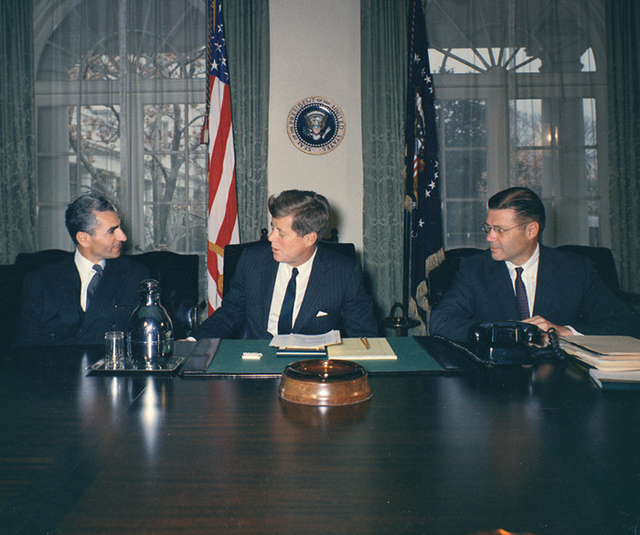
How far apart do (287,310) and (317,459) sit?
137 centimetres

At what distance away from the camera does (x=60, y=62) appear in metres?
4.08

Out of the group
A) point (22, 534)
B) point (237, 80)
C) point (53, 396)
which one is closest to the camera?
point (22, 534)

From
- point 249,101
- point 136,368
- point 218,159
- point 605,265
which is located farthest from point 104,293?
point 605,265

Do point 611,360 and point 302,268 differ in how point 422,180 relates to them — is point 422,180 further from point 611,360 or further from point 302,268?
point 611,360

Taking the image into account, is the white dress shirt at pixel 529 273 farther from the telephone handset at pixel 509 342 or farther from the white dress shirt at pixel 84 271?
the white dress shirt at pixel 84 271

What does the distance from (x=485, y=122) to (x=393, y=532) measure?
13.2 feet

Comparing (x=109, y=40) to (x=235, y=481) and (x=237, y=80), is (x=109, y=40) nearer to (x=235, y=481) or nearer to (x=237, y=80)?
(x=237, y=80)

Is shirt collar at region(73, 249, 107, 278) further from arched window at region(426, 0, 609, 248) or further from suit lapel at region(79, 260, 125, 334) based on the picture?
arched window at region(426, 0, 609, 248)

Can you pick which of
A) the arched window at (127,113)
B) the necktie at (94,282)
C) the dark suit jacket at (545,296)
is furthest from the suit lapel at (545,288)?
the arched window at (127,113)

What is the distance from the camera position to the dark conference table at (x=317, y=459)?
0.62 meters

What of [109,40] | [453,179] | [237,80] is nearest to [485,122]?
[453,179]

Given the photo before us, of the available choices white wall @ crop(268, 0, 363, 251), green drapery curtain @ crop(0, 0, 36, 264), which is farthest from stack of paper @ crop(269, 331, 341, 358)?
green drapery curtain @ crop(0, 0, 36, 264)

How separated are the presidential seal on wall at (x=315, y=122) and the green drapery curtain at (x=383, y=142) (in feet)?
0.73

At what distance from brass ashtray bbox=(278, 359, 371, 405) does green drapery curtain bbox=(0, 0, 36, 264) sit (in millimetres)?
3664
